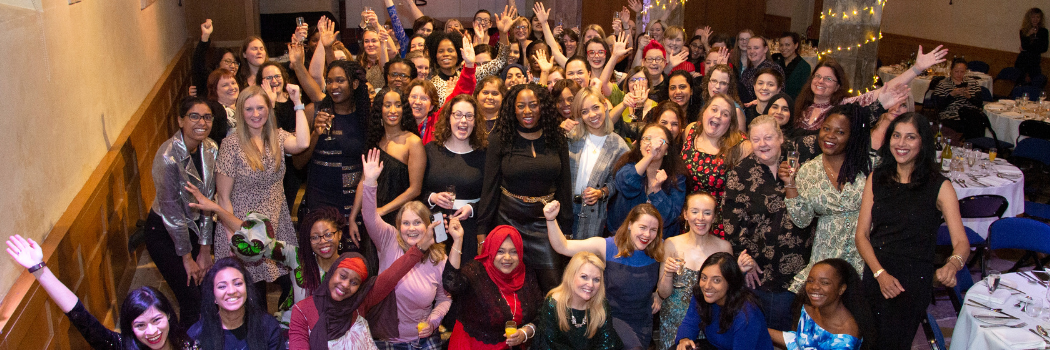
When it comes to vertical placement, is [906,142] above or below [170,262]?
above

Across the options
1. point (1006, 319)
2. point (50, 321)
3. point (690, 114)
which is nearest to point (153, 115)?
point (50, 321)

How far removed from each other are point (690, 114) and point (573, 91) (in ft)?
3.07

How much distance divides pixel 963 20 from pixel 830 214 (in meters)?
9.60

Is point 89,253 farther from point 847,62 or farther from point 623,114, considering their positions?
point 847,62

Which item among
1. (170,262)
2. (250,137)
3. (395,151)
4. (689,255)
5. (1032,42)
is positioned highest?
(1032,42)

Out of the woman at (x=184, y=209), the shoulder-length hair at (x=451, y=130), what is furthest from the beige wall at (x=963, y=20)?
the woman at (x=184, y=209)

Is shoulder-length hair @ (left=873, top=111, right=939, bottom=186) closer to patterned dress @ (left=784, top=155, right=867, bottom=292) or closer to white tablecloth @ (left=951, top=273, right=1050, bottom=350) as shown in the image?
patterned dress @ (left=784, top=155, right=867, bottom=292)

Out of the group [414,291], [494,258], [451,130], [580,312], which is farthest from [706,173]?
[414,291]

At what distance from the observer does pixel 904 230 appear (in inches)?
129

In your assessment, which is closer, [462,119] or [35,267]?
[35,267]

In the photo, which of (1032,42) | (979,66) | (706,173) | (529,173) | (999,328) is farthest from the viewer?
(979,66)

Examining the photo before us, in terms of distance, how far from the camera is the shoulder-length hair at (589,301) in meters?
3.29

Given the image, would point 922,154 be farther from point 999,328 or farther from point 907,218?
point 999,328

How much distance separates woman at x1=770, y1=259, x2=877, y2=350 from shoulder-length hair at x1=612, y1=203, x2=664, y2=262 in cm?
68
